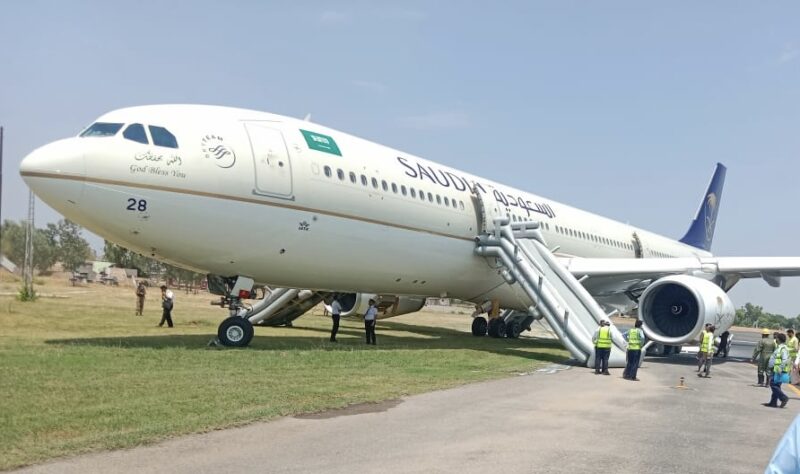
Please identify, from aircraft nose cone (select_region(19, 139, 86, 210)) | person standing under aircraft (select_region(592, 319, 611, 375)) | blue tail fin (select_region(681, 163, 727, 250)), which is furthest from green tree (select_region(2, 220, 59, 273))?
blue tail fin (select_region(681, 163, 727, 250))

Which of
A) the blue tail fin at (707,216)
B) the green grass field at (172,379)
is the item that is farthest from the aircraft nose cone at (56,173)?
the blue tail fin at (707,216)

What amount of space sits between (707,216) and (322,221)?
102ft

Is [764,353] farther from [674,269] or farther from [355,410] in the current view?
[355,410]

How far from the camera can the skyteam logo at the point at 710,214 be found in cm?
3906

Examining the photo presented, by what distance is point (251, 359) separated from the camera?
1233cm

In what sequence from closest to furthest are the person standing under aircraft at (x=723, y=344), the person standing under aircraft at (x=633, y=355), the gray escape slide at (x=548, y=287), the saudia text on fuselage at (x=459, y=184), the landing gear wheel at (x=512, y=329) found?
the person standing under aircraft at (x=633, y=355), the gray escape slide at (x=548, y=287), the saudia text on fuselage at (x=459, y=184), the person standing under aircraft at (x=723, y=344), the landing gear wheel at (x=512, y=329)

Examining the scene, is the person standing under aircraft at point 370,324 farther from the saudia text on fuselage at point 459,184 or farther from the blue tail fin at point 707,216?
the blue tail fin at point 707,216

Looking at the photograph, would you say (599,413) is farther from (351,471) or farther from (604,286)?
(604,286)

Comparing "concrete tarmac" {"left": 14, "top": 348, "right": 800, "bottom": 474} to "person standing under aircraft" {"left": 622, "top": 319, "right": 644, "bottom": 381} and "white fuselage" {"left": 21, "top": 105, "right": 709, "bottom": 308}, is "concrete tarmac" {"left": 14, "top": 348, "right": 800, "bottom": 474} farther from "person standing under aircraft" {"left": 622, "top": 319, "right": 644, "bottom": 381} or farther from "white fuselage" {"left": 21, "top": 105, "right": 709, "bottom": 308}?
"white fuselage" {"left": 21, "top": 105, "right": 709, "bottom": 308}

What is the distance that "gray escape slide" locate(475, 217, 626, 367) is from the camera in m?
16.5

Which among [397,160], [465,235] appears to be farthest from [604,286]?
[397,160]

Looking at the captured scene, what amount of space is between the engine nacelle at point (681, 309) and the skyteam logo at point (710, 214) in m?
21.1

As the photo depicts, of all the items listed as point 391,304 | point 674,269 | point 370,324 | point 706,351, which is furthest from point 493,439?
point 391,304

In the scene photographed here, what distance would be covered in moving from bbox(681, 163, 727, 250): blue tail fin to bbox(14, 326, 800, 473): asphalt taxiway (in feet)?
97.5
